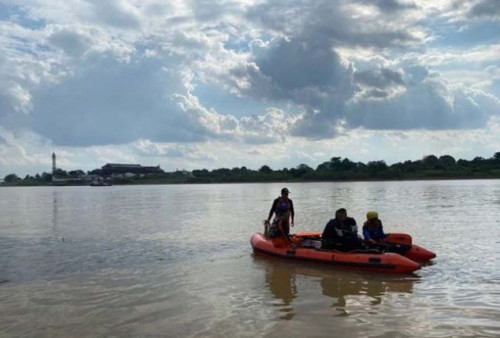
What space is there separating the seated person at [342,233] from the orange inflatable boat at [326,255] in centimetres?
34

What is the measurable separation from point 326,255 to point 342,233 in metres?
0.80

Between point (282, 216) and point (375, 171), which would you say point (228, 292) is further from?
point (375, 171)

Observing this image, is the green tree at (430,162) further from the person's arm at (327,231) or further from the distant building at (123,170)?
the person's arm at (327,231)

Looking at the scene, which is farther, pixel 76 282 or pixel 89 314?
pixel 76 282

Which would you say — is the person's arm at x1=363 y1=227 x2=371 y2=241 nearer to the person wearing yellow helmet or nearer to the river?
the person wearing yellow helmet

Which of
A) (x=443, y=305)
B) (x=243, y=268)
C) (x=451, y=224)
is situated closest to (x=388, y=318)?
(x=443, y=305)

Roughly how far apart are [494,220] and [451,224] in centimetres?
266

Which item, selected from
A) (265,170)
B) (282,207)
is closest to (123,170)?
(265,170)

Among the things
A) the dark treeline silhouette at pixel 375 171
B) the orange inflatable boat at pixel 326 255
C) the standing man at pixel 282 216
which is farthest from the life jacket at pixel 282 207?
the dark treeline silhouette at pixel 375 171

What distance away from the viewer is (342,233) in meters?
14.8

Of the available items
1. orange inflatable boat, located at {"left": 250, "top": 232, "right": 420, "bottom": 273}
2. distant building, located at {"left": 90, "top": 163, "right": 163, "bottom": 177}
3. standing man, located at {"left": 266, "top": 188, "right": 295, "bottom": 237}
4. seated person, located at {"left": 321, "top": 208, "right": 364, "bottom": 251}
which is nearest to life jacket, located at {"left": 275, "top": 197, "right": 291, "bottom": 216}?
standing man, located at {"left": 266, "top": 188, "right": 295, "bottom": 237}

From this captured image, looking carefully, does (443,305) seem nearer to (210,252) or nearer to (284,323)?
(284,323)

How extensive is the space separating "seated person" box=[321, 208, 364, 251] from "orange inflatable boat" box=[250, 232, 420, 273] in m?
0.34

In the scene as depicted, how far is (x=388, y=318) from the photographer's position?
935cm
